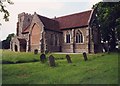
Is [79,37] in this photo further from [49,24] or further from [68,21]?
[49,24]

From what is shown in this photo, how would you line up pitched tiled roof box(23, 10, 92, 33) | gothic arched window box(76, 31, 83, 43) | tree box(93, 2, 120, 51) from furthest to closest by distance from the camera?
pitched tiled roof box(23, 10, 92, 33) < gothic arched window box(76, 31, 83, 43) < tree box(93, 2, 120, 51)

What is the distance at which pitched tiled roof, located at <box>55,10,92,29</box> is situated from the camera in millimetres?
46372

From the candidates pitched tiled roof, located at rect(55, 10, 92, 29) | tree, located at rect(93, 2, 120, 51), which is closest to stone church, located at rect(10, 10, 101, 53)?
pitched tiled roof, located at rect(55, 10, 92, 29)

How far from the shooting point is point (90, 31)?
144ft

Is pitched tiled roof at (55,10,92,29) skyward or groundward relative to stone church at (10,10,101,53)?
Answer: skyward

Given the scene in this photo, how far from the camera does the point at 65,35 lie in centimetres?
4875

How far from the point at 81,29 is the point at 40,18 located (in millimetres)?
10351

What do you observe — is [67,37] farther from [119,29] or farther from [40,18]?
[119,29]

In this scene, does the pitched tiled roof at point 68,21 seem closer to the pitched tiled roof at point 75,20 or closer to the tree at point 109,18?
the pitched tiled roof at point 75,20

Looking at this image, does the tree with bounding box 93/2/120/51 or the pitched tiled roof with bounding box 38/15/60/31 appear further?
the pitched tiled roof with bounding box 38/15/60/31

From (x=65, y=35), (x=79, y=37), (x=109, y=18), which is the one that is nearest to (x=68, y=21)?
(x=65, y=35)

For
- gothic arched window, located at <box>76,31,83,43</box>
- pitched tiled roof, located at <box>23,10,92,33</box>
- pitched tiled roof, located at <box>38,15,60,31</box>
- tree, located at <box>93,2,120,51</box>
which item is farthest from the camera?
pitched tiled roof, located at <box>38,15,60,31</box>

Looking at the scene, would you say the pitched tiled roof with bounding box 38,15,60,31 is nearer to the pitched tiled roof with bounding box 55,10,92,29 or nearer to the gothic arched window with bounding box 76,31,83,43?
the pitched tiled roof with bounding box 55,10,92,29

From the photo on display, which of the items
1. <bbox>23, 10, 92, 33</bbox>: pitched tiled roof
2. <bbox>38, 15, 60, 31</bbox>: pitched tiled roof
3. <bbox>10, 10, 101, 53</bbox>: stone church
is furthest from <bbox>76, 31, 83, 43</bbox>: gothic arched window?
<bbox>38, 15, 60, 31</bbox>: pitched tiled roof
